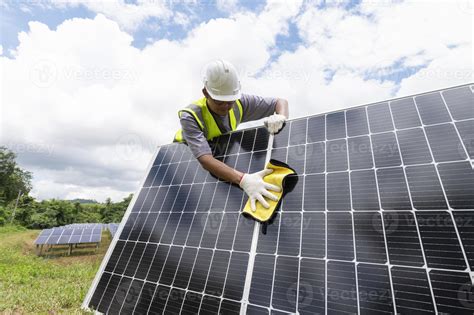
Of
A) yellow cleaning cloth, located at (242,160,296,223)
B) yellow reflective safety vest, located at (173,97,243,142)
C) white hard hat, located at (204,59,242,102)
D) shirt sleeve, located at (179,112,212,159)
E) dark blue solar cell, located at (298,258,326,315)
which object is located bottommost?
dark blue solar cell, located at (298,258,326,315)

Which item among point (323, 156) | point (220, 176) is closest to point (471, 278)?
point (323, 156)

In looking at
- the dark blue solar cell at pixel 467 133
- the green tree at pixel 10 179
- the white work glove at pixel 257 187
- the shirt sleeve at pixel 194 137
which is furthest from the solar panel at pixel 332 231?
the green tree at pixel 10 179

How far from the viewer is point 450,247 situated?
2709 millimetres

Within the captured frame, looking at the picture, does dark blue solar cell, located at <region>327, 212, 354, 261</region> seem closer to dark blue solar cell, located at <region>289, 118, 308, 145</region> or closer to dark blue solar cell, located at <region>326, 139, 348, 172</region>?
dark blue solar cell, located at <region>326, 139, 348, 172</region>

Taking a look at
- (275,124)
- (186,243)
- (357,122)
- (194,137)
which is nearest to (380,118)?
(357,122)

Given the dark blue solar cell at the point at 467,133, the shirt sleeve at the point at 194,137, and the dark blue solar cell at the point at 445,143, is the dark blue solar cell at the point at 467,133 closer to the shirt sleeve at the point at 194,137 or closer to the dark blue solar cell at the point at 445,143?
the dark blue solar cell at the point at 445,143

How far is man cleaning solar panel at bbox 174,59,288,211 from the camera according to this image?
4328 mm

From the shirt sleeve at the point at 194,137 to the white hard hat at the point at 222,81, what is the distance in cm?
74

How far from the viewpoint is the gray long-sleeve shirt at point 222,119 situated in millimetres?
5195

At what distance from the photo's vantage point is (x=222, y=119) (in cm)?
610

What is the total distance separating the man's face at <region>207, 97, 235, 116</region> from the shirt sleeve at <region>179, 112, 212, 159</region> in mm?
584

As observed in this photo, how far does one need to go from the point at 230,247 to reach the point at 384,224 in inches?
87.2

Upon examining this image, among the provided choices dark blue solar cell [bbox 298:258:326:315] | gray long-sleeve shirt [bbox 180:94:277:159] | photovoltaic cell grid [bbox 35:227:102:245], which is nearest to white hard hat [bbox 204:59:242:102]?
gray long-sleeve shirt [bbox 180:94:277:159]

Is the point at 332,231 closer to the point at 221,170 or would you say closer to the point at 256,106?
the point at 221,170
